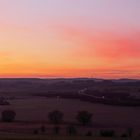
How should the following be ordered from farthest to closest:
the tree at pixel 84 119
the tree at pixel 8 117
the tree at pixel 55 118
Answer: the tree at pixel 8 117, the tree at pixel 84 119, the tree at pixel 55 118

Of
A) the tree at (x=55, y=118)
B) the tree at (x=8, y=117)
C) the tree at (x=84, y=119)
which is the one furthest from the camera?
the tree at (x=8, y=117)

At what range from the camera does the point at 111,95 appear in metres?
118

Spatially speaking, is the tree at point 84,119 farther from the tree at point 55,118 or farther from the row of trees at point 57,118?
the tree at point 55,118

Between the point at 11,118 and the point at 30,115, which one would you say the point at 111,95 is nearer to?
the point at 30,115

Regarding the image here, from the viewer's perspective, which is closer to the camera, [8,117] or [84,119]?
[84,119]

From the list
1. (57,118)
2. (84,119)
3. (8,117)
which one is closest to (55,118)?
(57,118)

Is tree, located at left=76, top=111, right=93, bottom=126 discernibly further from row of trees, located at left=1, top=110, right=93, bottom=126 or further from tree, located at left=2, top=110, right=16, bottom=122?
tree, located at left=2, top=110, right=16, bottom=122

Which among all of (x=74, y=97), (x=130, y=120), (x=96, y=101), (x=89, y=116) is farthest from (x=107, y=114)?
(x=74, y=97)

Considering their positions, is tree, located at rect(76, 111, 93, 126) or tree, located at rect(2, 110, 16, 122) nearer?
tree, located at rect(76, 111, 93, 126)

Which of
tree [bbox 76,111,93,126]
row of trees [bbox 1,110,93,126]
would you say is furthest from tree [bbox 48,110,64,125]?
tree [bbox 76,111,93,126]

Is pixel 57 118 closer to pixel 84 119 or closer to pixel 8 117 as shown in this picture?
pixel 84 119

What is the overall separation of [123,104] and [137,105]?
272cm

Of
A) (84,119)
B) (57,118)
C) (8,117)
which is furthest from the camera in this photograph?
(8,117)

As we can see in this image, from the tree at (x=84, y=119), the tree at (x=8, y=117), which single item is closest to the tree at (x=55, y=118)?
the tree at (x=84, y=119)
